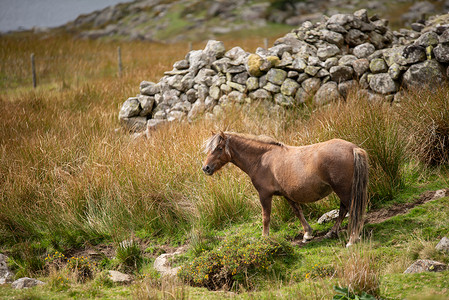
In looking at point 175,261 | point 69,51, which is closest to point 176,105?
point 175,261

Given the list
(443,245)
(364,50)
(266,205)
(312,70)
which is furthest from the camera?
(364,50)

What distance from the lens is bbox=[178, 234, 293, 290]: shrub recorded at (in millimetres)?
4957

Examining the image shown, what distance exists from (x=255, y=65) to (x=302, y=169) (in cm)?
577

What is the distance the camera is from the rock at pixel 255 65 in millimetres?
10336

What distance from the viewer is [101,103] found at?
40.7 ft

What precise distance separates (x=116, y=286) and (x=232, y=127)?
427 cm

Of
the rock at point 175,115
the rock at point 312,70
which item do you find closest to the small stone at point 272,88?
the rock at point 312,70

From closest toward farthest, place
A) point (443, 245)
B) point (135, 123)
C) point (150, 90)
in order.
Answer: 1. point (443, 245)
2. point (135, 123)
3. point (150, 90)

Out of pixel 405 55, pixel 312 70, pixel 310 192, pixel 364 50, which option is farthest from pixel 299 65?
pixel 310 192

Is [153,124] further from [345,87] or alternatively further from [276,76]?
[345,87]

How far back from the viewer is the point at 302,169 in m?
5.05

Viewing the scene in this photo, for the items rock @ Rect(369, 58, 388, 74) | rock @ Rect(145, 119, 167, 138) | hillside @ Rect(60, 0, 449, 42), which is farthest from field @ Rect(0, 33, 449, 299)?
hillside @ Rect(60, 0, 449, 42)

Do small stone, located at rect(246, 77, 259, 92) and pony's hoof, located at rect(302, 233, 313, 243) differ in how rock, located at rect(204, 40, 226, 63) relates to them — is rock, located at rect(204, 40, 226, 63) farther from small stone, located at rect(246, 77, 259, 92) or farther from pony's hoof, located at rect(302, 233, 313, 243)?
pony's hoof, located at rect(302, 233, 313, 243)

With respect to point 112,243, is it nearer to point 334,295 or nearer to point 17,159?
point 17,159
